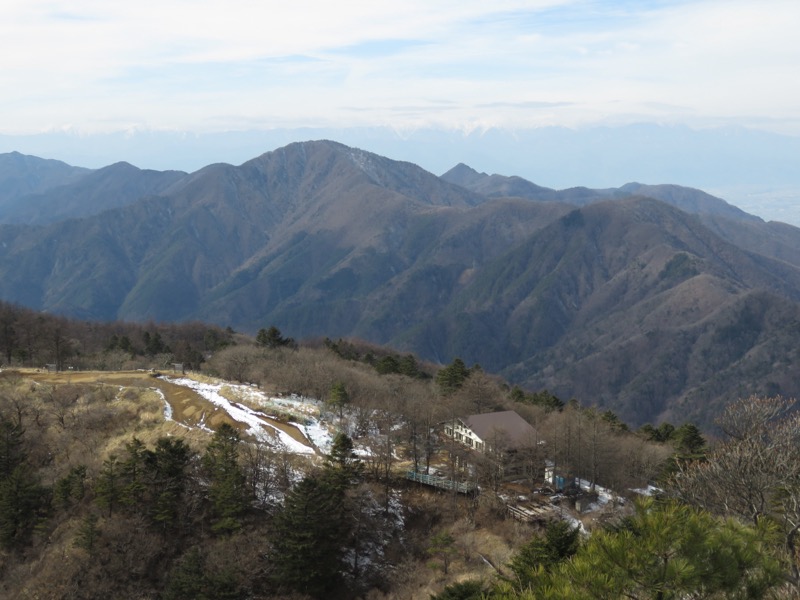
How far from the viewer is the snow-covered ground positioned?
34812mm

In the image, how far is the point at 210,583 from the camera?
2253 cm

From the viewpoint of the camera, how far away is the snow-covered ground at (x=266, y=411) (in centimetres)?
3481

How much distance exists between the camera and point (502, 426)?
37.3 meters

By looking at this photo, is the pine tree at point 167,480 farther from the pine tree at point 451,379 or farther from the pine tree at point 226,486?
the pine tree at point 451,379

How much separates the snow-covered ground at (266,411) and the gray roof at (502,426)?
884 cm

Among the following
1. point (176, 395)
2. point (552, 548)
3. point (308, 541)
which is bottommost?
point (308, 541)

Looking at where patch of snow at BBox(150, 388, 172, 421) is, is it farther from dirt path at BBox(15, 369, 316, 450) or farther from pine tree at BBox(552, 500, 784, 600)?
pine tree at BBox(552, 500, 784, 600)

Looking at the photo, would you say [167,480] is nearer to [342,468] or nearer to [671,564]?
[342,468]

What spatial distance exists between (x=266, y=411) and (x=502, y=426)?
559 inches

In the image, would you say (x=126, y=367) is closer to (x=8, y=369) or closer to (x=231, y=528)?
(x=8, y=369)

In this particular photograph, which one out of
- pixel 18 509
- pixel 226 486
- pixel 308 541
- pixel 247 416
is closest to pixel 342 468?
pixel 308 541

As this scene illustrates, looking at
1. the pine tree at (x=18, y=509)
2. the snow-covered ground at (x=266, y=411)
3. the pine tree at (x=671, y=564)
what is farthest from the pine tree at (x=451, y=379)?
the pine tree at (x=671, y=564)

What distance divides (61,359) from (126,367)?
665 cm

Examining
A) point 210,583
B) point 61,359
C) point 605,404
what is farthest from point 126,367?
point 605,404
